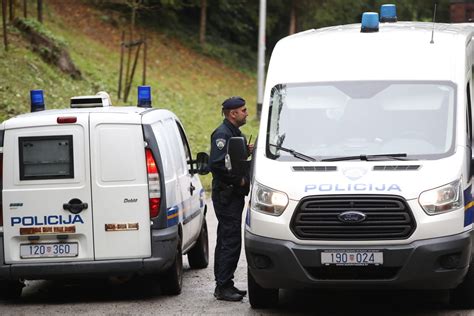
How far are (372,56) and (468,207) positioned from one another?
5.65 ft

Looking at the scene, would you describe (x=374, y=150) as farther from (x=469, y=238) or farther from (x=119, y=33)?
(x=119, y=33)

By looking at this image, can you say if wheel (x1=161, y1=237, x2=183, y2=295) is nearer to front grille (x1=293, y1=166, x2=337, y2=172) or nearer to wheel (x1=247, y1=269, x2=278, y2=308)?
wheel (x1=247, y1=269, x2=278, y2=308)

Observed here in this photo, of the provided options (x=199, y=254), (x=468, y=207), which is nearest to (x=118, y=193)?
(x=199, y=254)

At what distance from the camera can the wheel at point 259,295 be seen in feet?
32.8

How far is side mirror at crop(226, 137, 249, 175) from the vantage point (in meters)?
9.76

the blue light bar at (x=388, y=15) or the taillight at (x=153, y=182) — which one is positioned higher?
the blue light bar at (x=388, y=15)

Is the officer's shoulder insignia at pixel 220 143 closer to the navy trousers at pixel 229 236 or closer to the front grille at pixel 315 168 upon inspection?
the navy trousers at pixel 229 236

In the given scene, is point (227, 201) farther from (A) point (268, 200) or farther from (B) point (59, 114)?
(B) point (59, 114)

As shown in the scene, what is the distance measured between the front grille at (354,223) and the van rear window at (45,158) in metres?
2.44

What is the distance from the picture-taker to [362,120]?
32.2ft

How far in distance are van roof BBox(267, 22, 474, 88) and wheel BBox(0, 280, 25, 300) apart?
3169mm

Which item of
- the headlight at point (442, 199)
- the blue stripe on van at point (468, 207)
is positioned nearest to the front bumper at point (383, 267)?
the blue stripe on van at point (468, 207)

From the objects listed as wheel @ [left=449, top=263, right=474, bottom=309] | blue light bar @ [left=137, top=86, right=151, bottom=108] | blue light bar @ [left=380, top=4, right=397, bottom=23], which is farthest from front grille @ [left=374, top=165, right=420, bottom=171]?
blue light bar @ [left=137, top=86, right=151, bottom=108]

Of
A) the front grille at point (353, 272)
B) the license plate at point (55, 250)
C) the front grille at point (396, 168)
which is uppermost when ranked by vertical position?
the front grille at point (396, 168)
